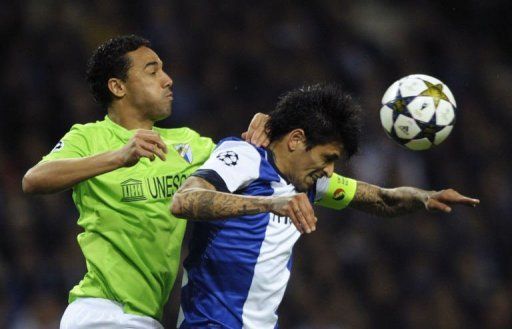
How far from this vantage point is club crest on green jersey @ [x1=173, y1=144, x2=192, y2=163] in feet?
15.3

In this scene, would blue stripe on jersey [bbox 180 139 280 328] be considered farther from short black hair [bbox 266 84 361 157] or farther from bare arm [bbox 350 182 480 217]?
bare arm [bbox 350 182 480 217]

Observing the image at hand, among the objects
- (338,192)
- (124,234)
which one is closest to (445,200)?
(338,192)

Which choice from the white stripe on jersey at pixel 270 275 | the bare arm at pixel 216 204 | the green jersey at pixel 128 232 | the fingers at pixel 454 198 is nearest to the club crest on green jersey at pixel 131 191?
the green jersey at pixel 128 232

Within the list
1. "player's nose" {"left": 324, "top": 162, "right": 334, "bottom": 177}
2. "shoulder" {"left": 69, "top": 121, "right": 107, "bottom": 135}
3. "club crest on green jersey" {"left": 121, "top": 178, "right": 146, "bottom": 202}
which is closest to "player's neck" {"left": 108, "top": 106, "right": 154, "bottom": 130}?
"shoulder" {"left": 69, "top": 121, "right": 107, "bottom": 135}

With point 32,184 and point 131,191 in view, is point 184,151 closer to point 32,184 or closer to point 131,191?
point 131,191

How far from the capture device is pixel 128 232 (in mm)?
4395

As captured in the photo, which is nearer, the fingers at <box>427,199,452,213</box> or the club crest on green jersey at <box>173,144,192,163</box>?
the fingers at <box>427,199,452,213</box>

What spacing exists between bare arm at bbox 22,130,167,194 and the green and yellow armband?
3.80ft

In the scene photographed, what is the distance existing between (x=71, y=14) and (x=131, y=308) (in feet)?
18.4

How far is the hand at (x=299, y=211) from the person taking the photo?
10.6ft

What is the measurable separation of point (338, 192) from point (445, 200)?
63 centimetres

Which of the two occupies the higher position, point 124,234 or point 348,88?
point 348,88

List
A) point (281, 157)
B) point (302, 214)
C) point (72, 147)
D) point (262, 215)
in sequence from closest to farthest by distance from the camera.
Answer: point (302, 214) → point (262, 215) → point (281, 157) → point (72, 147)

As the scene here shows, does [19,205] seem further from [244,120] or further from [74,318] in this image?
[74,318]
